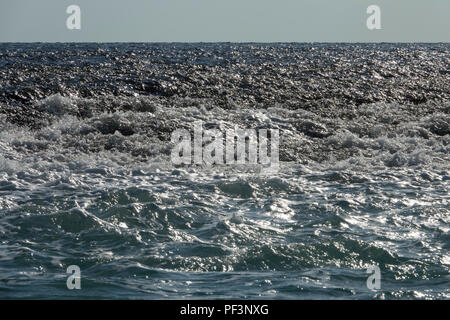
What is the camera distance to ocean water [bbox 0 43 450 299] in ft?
23.0

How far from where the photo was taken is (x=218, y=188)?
11273 mm

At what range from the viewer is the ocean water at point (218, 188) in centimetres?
701

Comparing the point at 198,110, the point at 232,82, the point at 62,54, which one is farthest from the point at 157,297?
the point at 62,54

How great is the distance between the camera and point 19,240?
324 inches

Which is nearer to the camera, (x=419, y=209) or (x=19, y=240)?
(x=19, y=240)

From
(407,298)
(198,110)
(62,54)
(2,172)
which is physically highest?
(62,54)

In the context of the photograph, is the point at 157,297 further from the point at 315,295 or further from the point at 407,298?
the point at 407,298

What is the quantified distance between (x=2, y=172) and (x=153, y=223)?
463 cm

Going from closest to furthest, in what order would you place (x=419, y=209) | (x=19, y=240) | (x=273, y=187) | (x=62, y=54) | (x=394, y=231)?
(x=19, y=240)
(x=394, y=231)
(x=419, y=209)
(x=273, y=187)
(x=62, y=54)

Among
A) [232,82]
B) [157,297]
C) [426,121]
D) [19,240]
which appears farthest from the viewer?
[232,82]

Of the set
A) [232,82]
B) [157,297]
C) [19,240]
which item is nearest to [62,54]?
[232,82]

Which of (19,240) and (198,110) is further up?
(198,110)

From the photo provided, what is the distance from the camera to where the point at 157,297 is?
247 inches

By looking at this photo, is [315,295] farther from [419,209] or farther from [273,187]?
[273,187]
